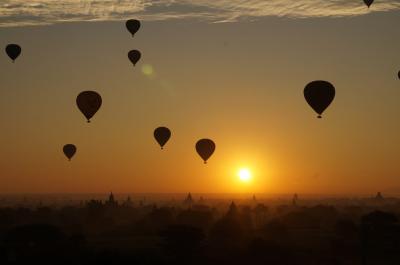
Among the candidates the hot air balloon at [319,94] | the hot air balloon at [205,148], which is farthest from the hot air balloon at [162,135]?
the hot air balloon at [319,94]

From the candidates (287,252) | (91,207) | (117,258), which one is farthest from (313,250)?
(91,207)

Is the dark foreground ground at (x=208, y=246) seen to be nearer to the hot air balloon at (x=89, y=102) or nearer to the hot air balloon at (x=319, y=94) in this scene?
the hot air balloon at (x=319, y=94)

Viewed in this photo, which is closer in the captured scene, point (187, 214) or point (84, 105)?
point (84, 105)

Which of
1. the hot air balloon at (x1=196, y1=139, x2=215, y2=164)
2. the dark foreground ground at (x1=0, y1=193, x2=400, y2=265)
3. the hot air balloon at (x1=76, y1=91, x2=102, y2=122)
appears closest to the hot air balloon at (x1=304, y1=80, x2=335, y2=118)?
the dark foreground ground at (x1=0, y1=193, x2=400, y2=265)

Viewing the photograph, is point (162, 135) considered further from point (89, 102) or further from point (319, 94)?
point (319, 94)

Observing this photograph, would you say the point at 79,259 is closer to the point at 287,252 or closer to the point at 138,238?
the point at 287,252
